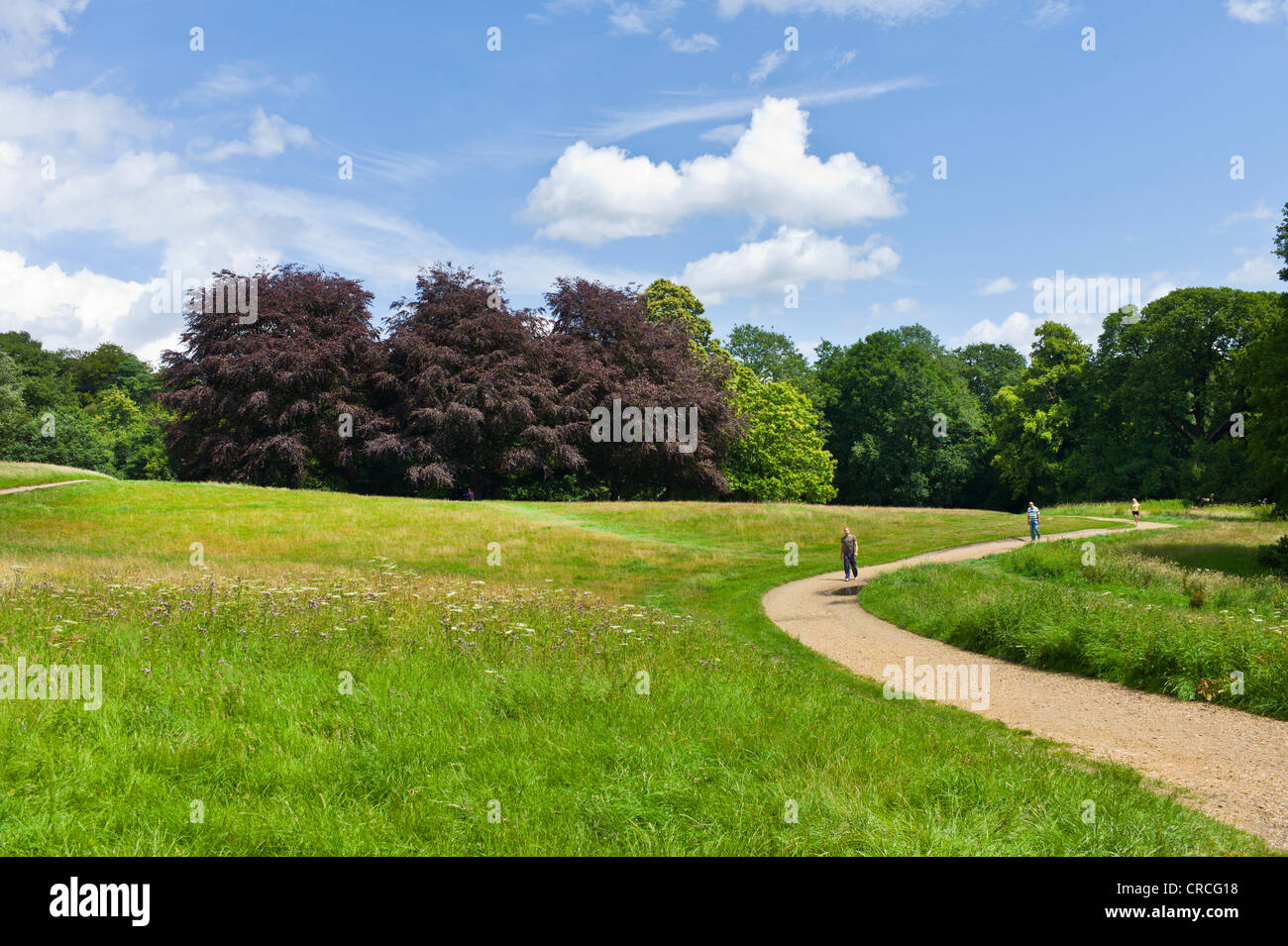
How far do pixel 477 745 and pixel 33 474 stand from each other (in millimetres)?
42800

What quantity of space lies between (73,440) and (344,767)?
77.9 meters

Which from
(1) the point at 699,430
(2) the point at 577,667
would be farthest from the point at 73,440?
(2) the point at 577,667

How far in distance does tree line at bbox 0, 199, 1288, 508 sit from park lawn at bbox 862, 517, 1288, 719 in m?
18.7

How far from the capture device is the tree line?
147 ft

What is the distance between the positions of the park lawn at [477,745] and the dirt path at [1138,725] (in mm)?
683

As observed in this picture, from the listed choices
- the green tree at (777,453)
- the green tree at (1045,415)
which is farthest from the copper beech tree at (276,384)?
the green tree at (1045,415)

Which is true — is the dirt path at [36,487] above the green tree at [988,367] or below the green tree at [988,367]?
below

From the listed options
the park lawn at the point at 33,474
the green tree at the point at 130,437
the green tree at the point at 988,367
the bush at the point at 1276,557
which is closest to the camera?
the bush at the point at 1276,557

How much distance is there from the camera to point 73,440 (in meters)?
66.9

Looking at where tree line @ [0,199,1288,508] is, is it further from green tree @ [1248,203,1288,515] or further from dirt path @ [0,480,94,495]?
green tree @ [1248,203,1288,515]

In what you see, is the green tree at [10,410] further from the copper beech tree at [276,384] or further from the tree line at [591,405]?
the copper beech tree at [276,384]

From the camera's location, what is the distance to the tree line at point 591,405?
147 feet

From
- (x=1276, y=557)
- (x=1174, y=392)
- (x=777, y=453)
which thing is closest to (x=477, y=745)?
(x=1276, y=557)
